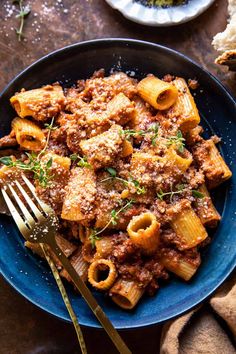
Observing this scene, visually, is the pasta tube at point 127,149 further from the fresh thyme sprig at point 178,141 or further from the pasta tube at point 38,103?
the pasta tube at point 38,103

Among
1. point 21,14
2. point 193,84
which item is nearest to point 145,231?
point 193,84

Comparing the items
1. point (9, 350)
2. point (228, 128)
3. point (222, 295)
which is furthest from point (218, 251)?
point (9, 350)

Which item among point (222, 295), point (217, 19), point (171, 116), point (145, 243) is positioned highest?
point (217, 19)

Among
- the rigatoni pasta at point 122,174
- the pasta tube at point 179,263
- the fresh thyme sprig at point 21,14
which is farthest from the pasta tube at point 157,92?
the fresh thyme sprig at point 21,14

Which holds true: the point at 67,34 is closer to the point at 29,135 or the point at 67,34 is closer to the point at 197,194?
the point at 29,135

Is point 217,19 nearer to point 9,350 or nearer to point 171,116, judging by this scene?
point 171,116

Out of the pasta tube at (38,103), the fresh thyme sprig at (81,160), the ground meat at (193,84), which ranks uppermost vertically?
the pasta tube at (38,103)

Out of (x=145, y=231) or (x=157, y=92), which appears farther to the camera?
(x=157, y=92)
